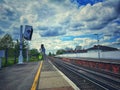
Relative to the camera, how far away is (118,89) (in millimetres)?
8609

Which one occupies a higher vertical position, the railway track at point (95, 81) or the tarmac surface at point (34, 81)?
the tarmac surface at point (34, 81)

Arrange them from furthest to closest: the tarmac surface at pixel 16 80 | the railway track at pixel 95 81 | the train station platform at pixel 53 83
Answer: the railway track at pixel 95 81 < the tarmac surface at pixel 16 80 < the train station platform at pixel 53 83

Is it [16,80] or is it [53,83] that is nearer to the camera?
[53,83]

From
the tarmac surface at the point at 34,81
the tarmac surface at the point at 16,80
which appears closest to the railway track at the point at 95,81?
the tarmac surface at the point at 34,81

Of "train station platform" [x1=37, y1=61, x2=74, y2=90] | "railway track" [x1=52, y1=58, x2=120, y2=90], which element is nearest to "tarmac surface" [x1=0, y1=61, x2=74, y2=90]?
"train station platform" [x1=37, y1=61, x2=74, y2=90]

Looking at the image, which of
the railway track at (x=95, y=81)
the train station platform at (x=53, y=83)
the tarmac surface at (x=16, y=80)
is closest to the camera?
the train station platform at (x=53, y=83)

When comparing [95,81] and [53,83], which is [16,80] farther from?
[95,81]

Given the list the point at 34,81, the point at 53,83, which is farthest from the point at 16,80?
the point at 53,83

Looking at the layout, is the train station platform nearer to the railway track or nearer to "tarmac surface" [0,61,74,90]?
"tarmac surface" [0,61,74,90]


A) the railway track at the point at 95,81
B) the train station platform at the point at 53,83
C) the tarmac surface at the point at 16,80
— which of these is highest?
the tarmac surface at the point at 16,80

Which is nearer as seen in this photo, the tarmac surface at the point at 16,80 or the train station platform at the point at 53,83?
the train station platform at the point at 53,83

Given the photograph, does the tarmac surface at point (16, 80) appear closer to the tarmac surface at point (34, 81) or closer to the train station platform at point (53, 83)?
the tarmac surface at point (34, 81)

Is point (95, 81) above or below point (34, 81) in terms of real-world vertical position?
below

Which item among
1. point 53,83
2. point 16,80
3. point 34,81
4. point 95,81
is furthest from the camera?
point 95,81
